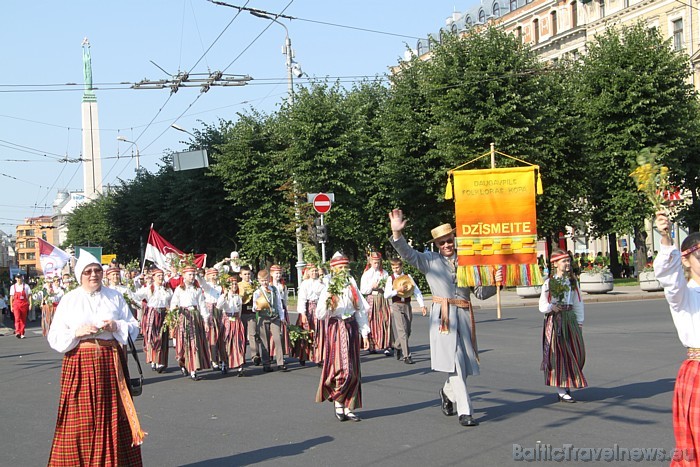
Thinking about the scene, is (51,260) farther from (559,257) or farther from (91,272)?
(91,272)

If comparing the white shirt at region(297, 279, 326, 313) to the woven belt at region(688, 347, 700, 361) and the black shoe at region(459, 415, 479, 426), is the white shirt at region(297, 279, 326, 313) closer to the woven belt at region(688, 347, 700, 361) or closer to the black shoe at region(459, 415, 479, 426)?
the black shoe at region(459, 415, 479, 426)

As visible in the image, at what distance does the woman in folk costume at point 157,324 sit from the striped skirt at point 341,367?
5.63 metres

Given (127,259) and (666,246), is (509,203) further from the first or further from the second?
(127,259)

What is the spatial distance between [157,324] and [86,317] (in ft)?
28.0

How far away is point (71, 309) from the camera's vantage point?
6867mm

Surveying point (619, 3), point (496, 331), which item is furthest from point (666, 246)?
point (619, 3)

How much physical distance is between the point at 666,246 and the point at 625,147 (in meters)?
33.9

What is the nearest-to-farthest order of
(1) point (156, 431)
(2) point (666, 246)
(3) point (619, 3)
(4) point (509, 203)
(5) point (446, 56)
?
(2) point (666, 246), (1) point (156, 431), (4) point (509, 203), (5) point (446, 56), (3) point (619, 3)

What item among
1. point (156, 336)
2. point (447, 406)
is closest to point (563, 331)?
point (447, 406)

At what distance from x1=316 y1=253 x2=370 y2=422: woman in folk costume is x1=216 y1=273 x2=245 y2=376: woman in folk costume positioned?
3966mm

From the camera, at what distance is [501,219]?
15469 millimetres

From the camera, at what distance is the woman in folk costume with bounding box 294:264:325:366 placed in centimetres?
1346

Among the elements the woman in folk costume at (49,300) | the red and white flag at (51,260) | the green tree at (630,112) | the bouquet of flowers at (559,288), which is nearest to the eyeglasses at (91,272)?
the bouquet of flowers at (559,288)

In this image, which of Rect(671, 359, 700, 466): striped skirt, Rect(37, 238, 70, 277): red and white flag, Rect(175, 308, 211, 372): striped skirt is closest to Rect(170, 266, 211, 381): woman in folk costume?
Rect(175, 308, 211, 372): striped skirt
